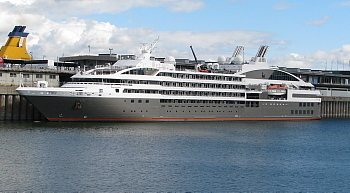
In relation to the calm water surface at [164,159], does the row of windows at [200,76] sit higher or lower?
higher

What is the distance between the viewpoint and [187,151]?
151ft

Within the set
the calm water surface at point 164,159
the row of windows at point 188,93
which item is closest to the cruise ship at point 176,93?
the row of windows at point 188,93

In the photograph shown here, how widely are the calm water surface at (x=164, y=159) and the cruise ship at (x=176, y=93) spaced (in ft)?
11.8

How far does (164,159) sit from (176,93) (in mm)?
32585

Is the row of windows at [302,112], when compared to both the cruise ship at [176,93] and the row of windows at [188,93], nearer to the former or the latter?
the cruise ship at [176,93]

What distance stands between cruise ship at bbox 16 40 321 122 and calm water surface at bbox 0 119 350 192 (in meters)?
3.60

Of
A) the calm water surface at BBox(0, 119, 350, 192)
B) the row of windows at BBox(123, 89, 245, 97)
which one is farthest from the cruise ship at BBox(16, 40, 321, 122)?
the calm water surface at BBox(0, 119, 350, 192)

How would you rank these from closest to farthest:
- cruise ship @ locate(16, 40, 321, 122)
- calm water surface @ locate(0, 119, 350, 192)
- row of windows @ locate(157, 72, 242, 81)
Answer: calm water surface @ locate(0, 119, 350, 192) < cruise ship @ locate(16, 40, 321, 122) < row of windows @ locate(157, 72, 242, 81)

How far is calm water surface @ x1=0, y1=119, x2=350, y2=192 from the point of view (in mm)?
34031

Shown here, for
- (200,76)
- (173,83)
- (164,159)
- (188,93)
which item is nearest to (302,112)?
(200,76)

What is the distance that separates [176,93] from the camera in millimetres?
73875

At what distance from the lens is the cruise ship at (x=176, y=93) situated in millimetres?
64625

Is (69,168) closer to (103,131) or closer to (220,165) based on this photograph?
(220,165)

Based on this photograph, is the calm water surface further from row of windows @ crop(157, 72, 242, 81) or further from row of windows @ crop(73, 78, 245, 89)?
row of windows @ crop(157, 72, 242, 81)
